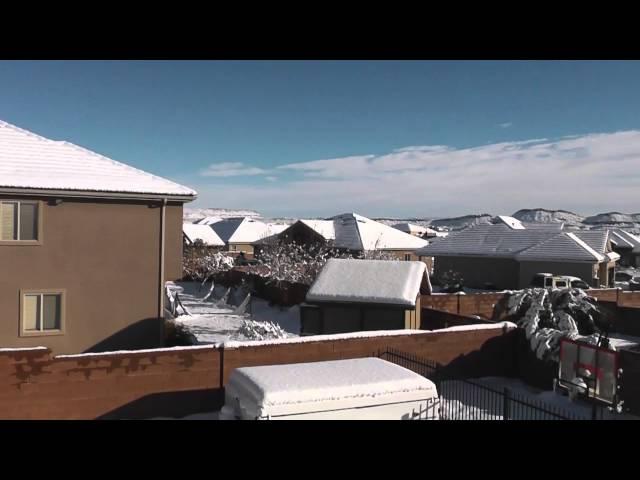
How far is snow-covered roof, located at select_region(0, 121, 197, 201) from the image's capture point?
1395 centimetres

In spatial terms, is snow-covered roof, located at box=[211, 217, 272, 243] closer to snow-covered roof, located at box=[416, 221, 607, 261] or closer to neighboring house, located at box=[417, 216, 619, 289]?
snow-covered roof, located at box=[416, 221, 607, 261]

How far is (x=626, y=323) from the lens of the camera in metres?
22.1

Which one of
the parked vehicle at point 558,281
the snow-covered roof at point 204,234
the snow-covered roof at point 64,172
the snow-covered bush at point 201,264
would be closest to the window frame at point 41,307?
the snow-covered roof at point 64,172

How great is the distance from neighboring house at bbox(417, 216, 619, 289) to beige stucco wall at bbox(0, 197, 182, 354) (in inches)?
980

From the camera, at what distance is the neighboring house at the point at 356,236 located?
4884 cm

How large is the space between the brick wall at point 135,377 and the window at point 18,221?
4.86 m

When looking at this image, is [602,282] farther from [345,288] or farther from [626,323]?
[345,288]

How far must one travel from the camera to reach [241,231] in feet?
244

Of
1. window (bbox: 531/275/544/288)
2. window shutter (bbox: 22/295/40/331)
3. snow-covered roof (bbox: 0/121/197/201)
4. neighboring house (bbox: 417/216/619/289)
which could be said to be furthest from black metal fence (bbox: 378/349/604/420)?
neighboring house (bbox: 417/216/619/289)

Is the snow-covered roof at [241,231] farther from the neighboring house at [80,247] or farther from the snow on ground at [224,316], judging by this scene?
the neighboring house at [80,247]

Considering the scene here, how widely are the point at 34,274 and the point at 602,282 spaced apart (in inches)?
1289

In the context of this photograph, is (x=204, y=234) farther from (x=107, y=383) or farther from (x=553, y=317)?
(x=107, y=383)

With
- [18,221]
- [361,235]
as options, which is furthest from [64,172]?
[361,235]
